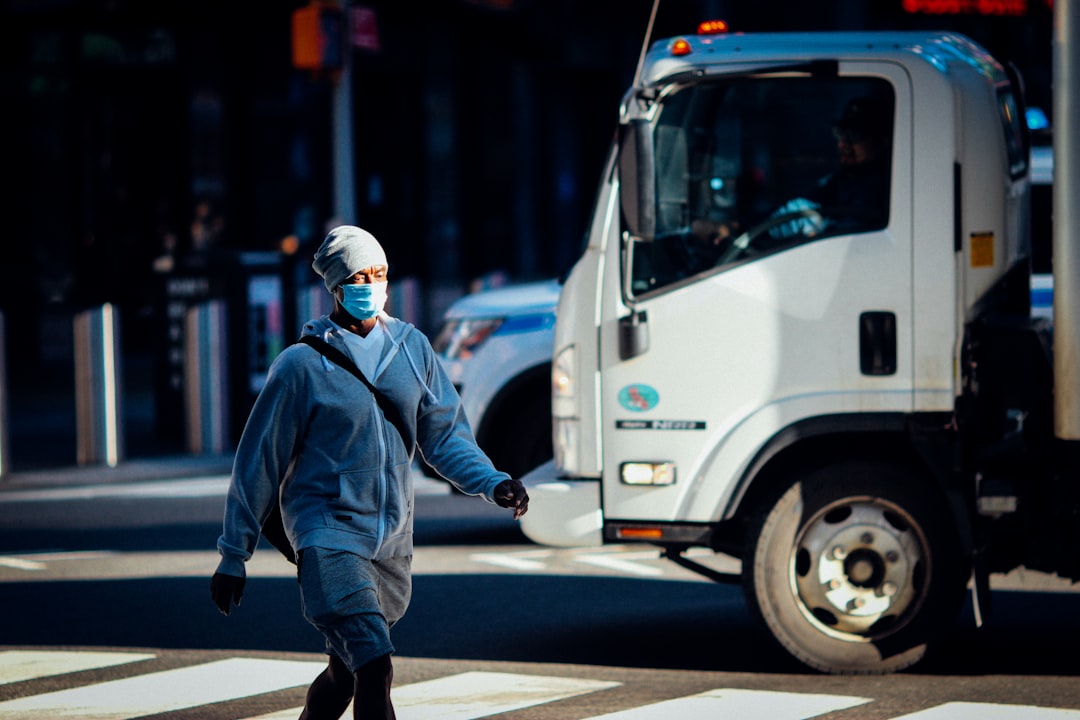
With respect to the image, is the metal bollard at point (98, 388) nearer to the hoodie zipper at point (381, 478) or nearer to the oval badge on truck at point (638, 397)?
the oval badge on truck at point (638, 397)

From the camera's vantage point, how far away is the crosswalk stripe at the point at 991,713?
6.84m

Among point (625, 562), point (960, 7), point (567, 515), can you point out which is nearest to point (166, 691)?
point (567, 515)

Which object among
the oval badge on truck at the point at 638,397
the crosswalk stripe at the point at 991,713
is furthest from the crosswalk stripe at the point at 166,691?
the crosswalk stripe at the point at 991,713

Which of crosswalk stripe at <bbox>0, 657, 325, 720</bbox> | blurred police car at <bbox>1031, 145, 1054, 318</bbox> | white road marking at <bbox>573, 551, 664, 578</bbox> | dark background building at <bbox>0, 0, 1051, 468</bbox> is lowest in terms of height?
crosswalk stripe at <bbox>0, 657, 325, 720</bbox>

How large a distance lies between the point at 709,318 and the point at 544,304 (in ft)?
12.2

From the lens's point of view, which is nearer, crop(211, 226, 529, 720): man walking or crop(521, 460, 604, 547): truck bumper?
crop(211, 226, 529, 720): man walking

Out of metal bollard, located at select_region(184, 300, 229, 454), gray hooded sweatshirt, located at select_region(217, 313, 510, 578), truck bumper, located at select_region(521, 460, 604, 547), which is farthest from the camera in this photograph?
metal bollard, located at select_region(184, 300, 229, 454)

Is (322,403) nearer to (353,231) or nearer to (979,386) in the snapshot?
(353,231)

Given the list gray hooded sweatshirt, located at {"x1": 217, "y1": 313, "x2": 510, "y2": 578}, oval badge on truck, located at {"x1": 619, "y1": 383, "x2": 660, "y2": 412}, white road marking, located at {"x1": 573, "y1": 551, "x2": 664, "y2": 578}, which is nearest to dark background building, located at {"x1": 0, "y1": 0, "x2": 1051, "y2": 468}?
white road marking, located at {"x1": 573, "y1": 551, "x2": 664, "y2": 578}

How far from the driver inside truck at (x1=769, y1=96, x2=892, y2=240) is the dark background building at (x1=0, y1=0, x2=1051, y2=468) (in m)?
9.73

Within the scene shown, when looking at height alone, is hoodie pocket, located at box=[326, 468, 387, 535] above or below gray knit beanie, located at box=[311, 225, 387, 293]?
below

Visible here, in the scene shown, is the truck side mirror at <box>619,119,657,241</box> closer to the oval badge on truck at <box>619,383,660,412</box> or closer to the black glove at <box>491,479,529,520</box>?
the oval badge on truck at <box>619,383,660,412</box>

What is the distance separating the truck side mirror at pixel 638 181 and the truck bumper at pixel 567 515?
1095 millimetres

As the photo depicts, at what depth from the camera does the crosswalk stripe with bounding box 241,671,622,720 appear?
7.07 m
